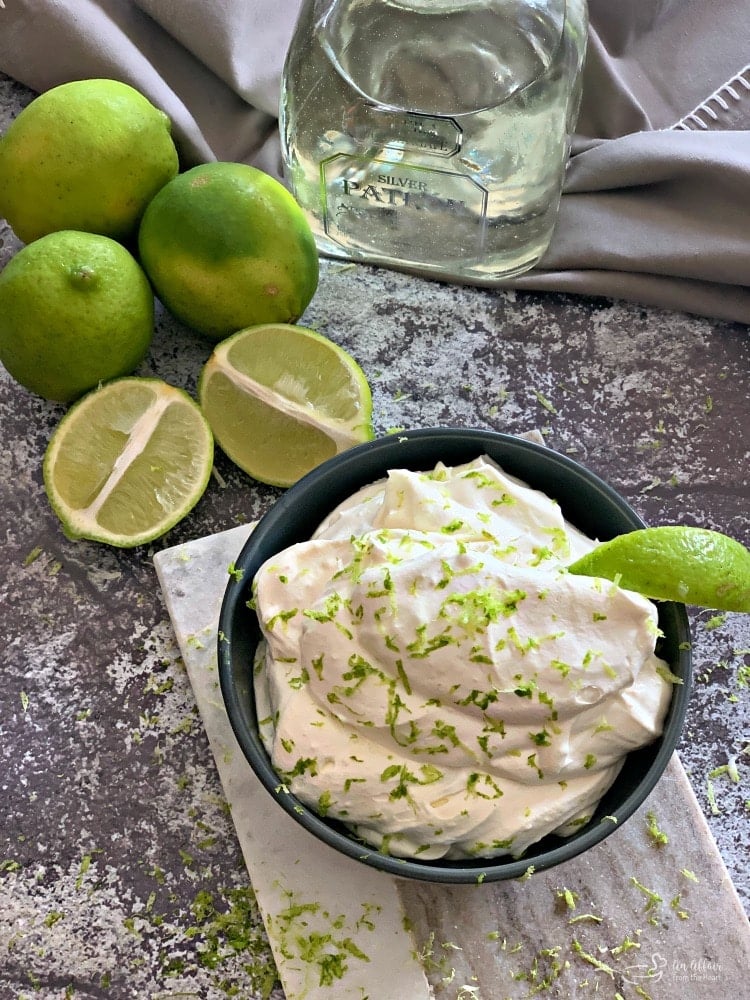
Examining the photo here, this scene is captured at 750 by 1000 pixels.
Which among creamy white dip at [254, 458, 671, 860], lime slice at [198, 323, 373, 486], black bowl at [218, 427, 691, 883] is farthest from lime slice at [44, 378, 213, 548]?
creamy white dip at [254, 458, 671, 860]

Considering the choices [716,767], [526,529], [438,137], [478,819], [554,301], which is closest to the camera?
[478,819]

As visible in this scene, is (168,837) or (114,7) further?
(114,7)

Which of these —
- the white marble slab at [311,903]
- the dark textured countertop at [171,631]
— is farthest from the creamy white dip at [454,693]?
the dark textured countertop at [171,631]

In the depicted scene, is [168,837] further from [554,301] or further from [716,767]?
[554,301]

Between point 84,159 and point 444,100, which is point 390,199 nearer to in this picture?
point 444,100

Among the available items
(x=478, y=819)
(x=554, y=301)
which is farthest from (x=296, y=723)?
(x=554, y=301)

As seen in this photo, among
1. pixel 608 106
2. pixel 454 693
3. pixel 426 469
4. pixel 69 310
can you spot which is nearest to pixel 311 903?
pixel 454 693

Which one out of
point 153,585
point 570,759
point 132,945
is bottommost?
point 132,945

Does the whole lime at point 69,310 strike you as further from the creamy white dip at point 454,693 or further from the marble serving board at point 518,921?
the marble serving board at point 518,921
